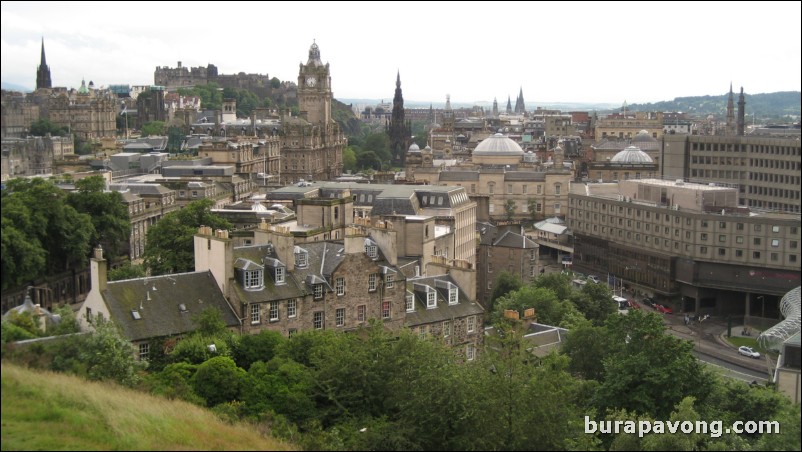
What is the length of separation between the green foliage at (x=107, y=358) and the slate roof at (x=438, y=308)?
14394mm

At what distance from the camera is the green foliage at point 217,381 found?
30969 mm

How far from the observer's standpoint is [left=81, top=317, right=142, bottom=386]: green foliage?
1072 inches

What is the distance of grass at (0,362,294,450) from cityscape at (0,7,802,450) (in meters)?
0.13

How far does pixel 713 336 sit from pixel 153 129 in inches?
4080

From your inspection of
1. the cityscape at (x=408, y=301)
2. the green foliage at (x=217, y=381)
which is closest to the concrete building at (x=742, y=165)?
the cityscape at (x=408, y=301)

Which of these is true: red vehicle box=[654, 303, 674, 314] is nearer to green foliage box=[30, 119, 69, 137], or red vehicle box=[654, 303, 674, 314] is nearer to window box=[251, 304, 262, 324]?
A: window box=[251, 304, 262, 324]

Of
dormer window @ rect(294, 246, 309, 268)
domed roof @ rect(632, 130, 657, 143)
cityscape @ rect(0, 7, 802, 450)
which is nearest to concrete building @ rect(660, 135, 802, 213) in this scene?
cityscape @ rect(0, 7, 802, 450)

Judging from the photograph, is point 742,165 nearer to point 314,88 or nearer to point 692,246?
point 692,246

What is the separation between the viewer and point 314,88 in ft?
451

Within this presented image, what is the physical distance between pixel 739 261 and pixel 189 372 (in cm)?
4654

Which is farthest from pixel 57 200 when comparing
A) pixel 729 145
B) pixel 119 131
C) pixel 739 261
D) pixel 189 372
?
pixel 119 131

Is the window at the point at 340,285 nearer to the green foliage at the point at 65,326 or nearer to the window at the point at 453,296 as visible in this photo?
the window at the point at 453,296

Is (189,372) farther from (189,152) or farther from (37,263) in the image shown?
(189,152)

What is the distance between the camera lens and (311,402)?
30.9m
